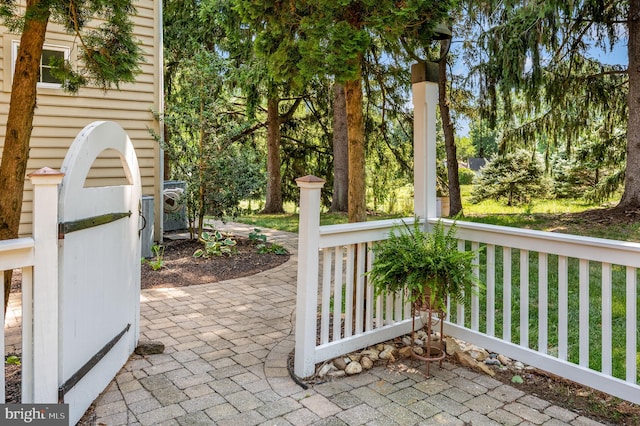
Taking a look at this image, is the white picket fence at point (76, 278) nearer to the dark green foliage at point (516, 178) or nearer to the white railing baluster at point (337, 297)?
the white railing baluster at point (337, 297)

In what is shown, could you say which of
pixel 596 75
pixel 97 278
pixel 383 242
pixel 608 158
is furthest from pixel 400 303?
pixel 608 158

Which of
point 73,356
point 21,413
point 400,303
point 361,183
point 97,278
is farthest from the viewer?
point 361,183

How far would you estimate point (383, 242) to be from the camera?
3096mm

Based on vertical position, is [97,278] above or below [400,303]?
above

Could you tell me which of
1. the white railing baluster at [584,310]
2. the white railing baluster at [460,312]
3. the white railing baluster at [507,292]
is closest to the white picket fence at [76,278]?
the white railing baluster at [460,312]

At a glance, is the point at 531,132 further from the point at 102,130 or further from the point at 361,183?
the point at 102,130

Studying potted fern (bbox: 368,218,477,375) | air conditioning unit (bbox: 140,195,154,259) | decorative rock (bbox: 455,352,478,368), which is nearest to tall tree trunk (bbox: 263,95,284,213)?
air conditioning unit (bbox: 140,195,154,259)

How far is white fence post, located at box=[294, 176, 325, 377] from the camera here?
257 cm

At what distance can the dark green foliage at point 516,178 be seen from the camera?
505 inches

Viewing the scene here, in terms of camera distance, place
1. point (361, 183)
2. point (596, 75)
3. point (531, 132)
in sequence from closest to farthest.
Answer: point (361, 183) → point (596, 75) → point (531, 132)

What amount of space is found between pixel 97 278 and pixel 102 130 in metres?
0.80

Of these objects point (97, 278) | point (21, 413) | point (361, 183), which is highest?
point (361, 183)

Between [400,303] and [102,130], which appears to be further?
[400,303]

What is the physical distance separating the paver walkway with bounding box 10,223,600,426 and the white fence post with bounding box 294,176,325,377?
0.16 meters
